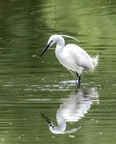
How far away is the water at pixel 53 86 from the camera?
373 inches

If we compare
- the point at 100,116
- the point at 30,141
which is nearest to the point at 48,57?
the point at 100,116

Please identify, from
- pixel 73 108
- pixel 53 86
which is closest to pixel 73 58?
pixel 53 86

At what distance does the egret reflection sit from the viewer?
9.75 metres

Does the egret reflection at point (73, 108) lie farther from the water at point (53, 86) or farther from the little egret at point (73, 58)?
the little egret at point (73, 58)

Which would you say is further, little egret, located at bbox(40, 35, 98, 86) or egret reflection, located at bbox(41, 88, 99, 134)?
little egret, located at bbox(40, 35, 98, 86)

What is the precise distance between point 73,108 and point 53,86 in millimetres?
1674

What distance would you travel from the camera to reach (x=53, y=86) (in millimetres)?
12391

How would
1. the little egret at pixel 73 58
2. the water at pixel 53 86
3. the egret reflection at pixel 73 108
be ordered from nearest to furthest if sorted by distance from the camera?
the water at pixel 53 86 < the egret reflection at pixel 73 108 < the little egret at pixel 73 58

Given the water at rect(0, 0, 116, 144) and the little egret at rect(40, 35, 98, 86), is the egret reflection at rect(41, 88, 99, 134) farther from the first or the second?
the little egret at rect(40, 35, 98, 86)

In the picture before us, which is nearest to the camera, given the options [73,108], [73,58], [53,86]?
[73,108]

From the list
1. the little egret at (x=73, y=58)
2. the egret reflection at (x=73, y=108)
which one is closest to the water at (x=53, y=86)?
the egret reflection at (x=73, y=108)

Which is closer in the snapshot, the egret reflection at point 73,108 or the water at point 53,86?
the water at point 53,86

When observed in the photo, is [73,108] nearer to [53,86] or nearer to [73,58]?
[53,86]

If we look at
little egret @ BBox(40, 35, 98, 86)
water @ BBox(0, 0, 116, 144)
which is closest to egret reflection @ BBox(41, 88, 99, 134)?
water @ BBox(0, 0, 116, 144)
